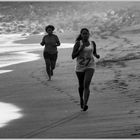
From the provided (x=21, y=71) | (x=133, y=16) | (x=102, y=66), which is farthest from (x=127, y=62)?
(x=133, y=16)

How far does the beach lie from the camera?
346 inches

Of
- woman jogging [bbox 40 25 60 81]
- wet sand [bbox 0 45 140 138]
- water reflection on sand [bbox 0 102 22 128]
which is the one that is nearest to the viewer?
wet sand [bbox 0 45 140 138]

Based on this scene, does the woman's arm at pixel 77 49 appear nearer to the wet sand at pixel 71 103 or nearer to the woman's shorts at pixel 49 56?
the wet sand at pixel 71 103

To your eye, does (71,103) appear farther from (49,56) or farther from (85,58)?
(49,56)

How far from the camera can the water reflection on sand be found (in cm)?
1022

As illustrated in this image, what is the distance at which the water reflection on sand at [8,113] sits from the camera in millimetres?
10218

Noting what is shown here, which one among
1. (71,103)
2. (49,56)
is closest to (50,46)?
(49,56)

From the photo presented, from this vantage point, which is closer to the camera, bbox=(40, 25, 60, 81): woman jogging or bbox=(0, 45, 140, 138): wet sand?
bbox=(0, 45, 140, 138): wet sand

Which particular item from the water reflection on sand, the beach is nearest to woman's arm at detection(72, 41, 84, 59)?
the beach

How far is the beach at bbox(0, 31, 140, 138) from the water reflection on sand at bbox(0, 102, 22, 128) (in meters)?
0.09

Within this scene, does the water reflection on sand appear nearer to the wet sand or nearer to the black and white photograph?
the black and white photograph

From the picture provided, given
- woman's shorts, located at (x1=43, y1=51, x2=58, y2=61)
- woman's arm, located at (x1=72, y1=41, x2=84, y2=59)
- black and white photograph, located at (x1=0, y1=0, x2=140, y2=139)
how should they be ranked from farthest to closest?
1. woman's shorts, located at (x1=43, y1=51, x2=58, y2=61)
2. woman's arm, located at (x1=72, y1=41, x2=84, y2=59)
3. black and white photograph, located at (x1=0, y1=0, x2=140, y2=139)

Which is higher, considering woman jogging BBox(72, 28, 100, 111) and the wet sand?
woman jogging BBox(72, 28, 100, 111)

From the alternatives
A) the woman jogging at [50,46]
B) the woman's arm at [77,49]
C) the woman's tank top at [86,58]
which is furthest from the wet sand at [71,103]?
the woman's arm at [77,49]
